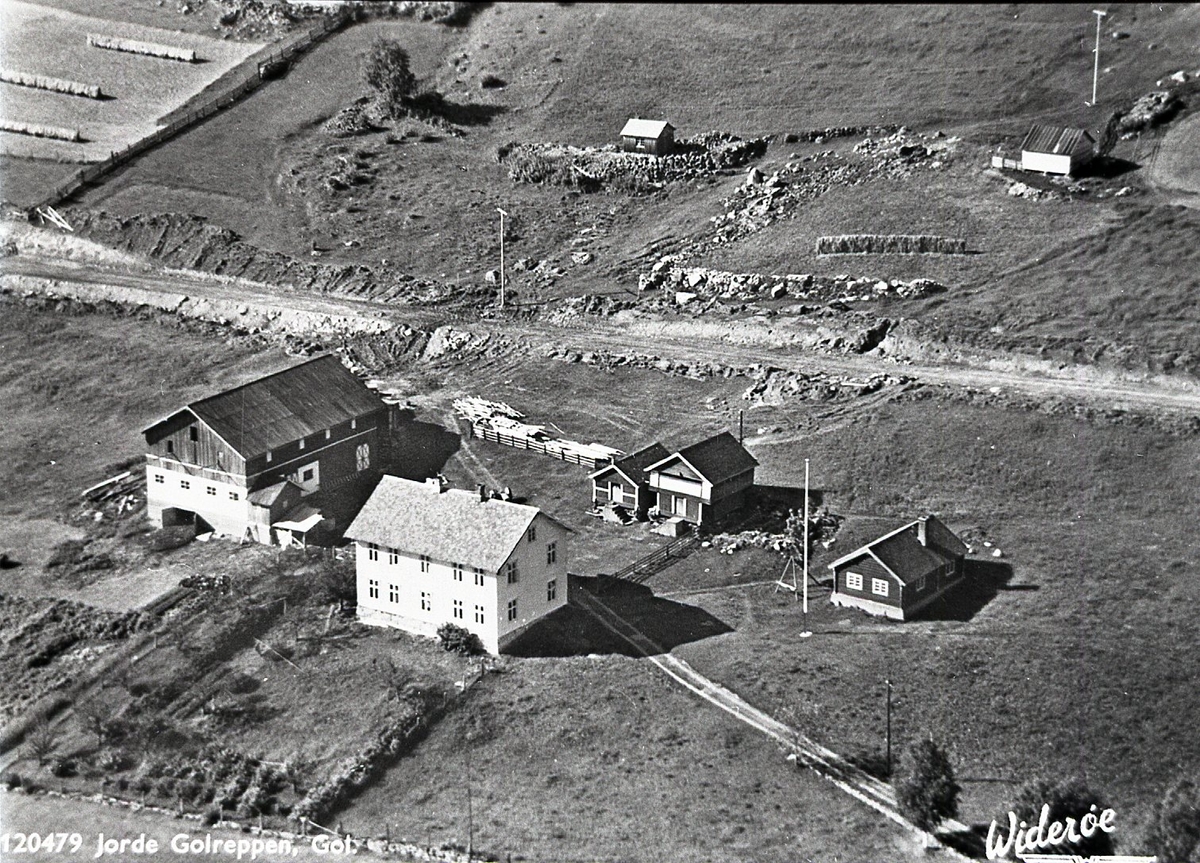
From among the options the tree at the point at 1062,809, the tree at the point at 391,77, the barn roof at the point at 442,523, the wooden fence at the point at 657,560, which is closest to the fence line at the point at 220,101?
the tree at the point at 391,77

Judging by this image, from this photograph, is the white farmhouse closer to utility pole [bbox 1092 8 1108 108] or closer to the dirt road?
the dirt road

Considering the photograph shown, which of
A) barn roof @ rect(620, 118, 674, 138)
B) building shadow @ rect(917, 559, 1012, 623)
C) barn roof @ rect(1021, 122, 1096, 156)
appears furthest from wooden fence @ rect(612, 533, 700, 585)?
barn roof @ rect(620, 118, 674, 138)

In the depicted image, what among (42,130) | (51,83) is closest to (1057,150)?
(42,130)

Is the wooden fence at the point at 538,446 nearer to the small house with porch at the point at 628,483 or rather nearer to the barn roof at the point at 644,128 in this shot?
the small house with porch at the point at 628,483

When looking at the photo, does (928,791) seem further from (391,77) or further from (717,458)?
(391,77)

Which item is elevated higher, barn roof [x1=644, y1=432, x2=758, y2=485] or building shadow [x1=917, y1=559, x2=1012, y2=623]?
barn roof [x1=644, y1=432, x2=758, y2=485]
